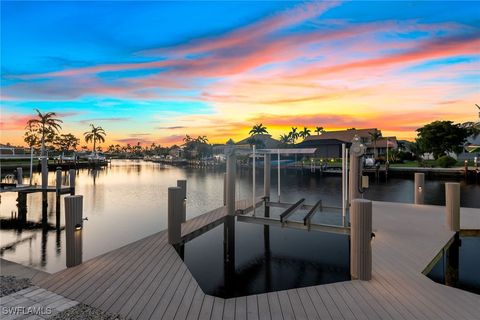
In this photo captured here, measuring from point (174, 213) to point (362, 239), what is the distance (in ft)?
15.6

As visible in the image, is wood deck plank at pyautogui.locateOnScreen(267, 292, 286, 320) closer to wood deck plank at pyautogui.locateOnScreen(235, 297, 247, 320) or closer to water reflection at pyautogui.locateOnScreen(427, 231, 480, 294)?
wood deck plank at pyautogui.locateOnScreen(235, 297, 247, 320)

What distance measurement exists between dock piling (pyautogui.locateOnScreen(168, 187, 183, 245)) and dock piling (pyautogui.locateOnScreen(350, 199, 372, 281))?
14.8 feet

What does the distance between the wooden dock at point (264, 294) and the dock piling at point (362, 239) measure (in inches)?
7.6

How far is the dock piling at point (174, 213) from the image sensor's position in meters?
7.42

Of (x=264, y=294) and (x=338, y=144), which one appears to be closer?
(x=264, y=294)

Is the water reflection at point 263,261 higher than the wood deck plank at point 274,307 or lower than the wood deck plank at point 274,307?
lower

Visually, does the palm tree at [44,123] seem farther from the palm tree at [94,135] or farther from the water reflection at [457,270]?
the water reflection at [457,270]

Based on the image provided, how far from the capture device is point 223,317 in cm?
405

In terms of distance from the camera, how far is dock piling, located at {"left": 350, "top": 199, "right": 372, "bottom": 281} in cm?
511

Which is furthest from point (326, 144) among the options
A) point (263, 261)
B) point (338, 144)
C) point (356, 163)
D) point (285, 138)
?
point (263, 261)

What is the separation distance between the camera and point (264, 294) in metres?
4.74

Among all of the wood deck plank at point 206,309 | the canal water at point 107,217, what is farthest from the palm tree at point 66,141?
the wood deck plank at point 206,309

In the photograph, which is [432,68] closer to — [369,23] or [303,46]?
[369,23]

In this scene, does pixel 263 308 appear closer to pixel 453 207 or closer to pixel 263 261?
pixel 263 261
